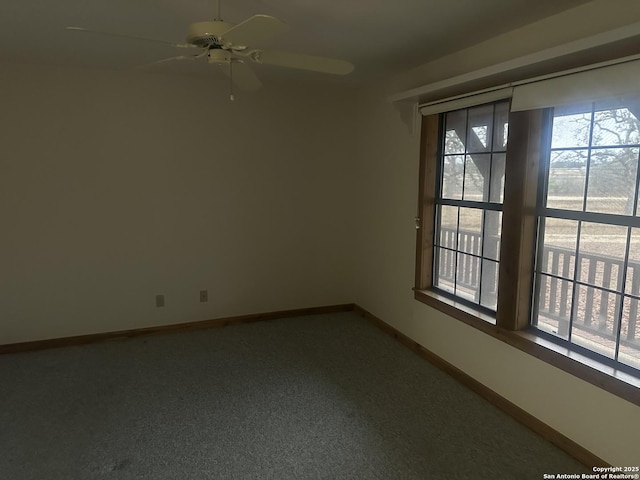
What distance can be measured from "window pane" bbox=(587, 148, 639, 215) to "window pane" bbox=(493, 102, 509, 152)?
622 millimetres

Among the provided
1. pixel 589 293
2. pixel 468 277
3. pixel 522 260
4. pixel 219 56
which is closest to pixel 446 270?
pixel 468 277

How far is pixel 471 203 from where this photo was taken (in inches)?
123

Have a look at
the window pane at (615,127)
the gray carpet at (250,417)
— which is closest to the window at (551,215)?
the window pane at (615,127)

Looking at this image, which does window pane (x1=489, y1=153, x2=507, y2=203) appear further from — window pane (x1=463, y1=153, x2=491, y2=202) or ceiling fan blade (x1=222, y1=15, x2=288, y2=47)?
ceiling fan blade (x1=222, y1=15, x2=288, y2=47)

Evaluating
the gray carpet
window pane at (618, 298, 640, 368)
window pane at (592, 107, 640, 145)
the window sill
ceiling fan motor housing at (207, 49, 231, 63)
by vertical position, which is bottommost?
the gray carpet

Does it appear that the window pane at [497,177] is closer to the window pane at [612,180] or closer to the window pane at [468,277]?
the window pane at [468,277]

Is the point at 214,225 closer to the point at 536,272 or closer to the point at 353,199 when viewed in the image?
the point at 353,199

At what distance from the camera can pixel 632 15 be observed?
2.02 meters

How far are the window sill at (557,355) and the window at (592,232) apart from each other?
82mm

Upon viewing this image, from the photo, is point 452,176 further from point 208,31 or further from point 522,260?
point 208,31

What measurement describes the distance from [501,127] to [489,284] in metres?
1.07

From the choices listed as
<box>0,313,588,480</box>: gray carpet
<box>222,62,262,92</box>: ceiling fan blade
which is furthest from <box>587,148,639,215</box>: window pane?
<box>222,62,262,92</box>: ceiling fan blade

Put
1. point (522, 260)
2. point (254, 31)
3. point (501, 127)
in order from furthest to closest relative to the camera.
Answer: point (501, 127), point (522, 260), point (254, 31)

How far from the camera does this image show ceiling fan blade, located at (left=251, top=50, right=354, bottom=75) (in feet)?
6.46
